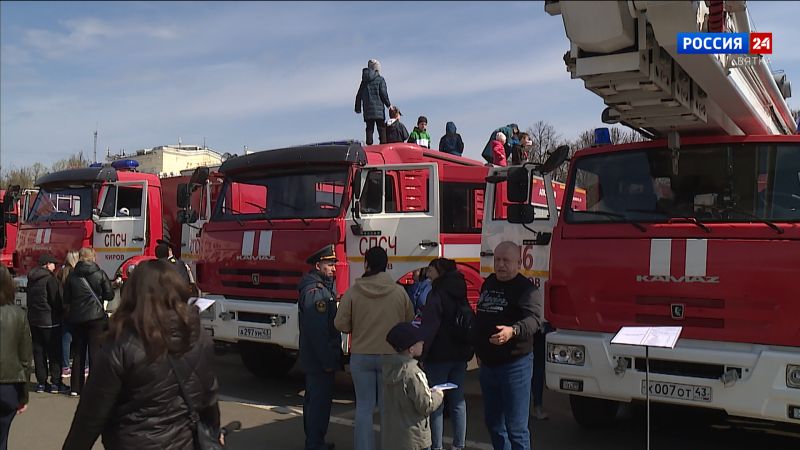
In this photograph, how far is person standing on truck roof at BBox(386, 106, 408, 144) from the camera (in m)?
9.95

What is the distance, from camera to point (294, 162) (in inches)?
303

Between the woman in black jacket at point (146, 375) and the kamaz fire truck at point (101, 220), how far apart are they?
23.6 feet

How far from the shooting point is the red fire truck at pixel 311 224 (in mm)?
7348

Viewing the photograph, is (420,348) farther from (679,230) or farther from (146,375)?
(679,230)

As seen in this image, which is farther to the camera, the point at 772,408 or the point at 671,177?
the point at 671,177

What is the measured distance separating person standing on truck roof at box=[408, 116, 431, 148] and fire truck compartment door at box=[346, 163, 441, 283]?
254cm

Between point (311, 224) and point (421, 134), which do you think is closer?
point (311, 224)

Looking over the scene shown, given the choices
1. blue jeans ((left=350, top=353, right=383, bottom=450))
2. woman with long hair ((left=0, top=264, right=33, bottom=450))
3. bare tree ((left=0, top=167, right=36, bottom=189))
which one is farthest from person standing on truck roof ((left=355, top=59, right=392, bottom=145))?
bare tree ((left=0, top=167, right=36, bottom=189))

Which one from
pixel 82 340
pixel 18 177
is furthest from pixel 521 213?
pixel 18 177

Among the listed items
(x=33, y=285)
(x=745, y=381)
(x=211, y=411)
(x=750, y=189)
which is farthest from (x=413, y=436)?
(x=33, y=285)

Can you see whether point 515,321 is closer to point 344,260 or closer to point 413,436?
point 413,436

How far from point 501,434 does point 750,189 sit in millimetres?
2619

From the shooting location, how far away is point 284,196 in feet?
25.6

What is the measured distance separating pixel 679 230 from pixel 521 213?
1.45 m
